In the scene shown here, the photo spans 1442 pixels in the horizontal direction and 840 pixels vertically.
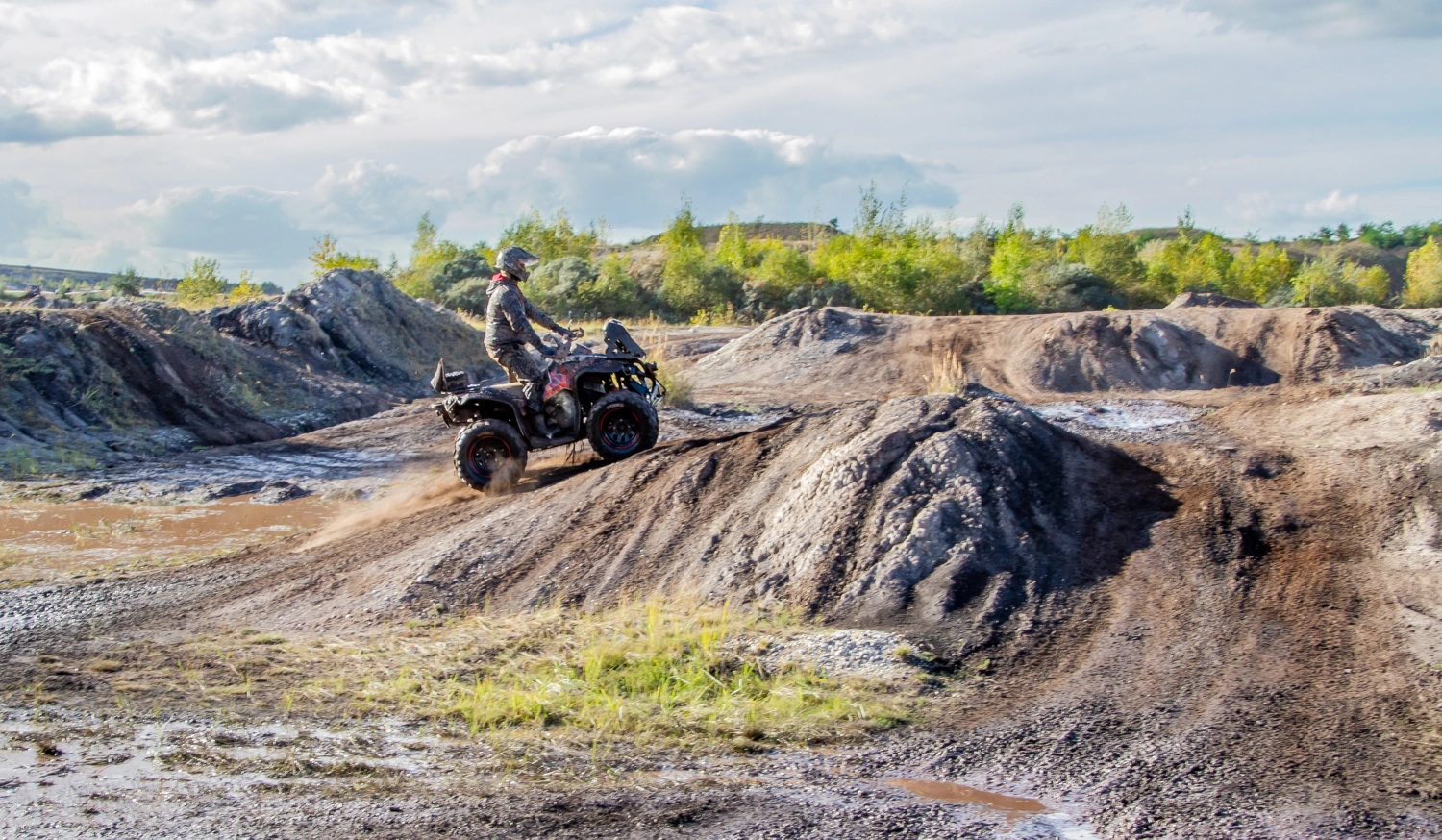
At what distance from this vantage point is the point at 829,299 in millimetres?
40781

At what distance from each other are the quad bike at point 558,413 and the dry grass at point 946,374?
6.45 m

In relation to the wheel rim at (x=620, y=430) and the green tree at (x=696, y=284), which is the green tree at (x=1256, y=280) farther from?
the wheel rim at (x=620, y=430)

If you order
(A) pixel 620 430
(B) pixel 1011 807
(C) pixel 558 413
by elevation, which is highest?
(C) pixel 558 413

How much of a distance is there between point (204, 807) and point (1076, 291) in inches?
1503

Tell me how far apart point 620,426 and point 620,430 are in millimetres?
43

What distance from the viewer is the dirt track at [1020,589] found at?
17.0 feet

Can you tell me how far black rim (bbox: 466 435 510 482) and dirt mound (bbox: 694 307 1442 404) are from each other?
1031 cm

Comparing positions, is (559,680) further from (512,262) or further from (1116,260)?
(1116,260)

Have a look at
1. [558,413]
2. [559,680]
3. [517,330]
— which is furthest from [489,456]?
[559,680]

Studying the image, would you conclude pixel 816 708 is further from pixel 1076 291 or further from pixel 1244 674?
pixel 1076 291

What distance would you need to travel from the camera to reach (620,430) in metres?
11.9

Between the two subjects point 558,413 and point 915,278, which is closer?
A: point 558,413

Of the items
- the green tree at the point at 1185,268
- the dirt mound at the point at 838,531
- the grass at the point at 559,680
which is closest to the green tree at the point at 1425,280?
the green tree at the point at 1185,268

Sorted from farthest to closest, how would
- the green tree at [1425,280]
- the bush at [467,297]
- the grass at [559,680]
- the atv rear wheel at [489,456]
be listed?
the green tree at [1425,280] → the bush at [467,297] → the atv rear wheel at [489,456] → the grass at [559,680]
